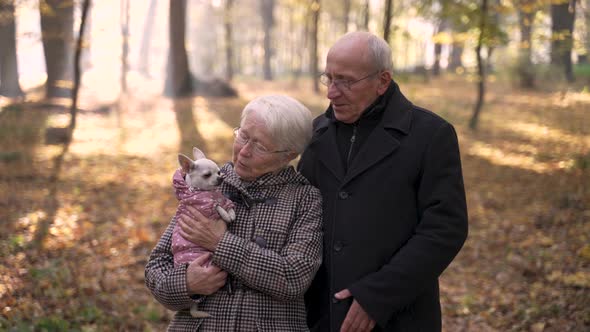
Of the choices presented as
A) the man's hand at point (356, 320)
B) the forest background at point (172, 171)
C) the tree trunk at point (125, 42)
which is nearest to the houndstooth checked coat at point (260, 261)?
the man's hand at point (356, 320)

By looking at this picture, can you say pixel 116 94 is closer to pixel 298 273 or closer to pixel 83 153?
pixel 83 153

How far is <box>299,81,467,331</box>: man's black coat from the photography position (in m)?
2.74

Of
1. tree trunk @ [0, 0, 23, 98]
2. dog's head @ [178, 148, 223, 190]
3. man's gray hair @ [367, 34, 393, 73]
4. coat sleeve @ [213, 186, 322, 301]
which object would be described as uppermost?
man's gray hair @ [367, 34, 393, 73]

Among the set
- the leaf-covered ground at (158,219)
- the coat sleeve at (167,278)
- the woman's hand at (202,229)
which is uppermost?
the woman's hand at (202,229)

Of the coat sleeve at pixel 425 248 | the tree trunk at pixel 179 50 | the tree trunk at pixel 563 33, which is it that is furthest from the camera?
the tree trunk at pixel 179 50

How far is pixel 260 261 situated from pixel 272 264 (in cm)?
6

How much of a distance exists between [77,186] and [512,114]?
14.2 m

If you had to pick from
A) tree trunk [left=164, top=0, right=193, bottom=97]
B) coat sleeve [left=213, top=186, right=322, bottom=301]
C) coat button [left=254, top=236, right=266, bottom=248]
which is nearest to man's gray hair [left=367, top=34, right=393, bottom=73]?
coat sleeve [left=213, top=186, right=322, bottom=301]

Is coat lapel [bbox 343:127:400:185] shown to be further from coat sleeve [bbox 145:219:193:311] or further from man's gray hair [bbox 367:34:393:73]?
coat sleeve [bbox 145:219:193:311]

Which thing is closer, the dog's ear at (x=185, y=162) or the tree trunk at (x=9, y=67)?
the dog's ear at (x=185, y=162)

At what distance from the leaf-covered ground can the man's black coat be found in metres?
3.38

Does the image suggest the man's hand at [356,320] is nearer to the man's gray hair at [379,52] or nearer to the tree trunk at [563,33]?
the man's gray hair at [379,52]

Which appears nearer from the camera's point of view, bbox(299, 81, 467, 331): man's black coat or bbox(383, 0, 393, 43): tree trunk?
bbox(299, 81, 467, 331): man's black coat

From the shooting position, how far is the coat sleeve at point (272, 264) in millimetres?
2740
